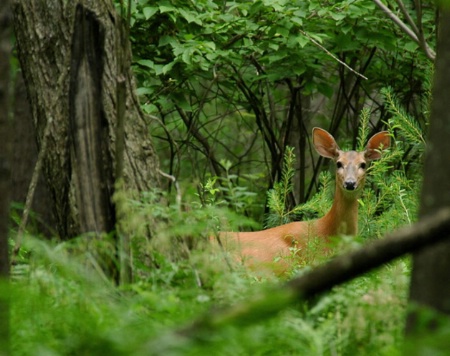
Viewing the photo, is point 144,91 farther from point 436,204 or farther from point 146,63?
point 436,204

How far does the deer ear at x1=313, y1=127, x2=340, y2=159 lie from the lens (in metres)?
9.12

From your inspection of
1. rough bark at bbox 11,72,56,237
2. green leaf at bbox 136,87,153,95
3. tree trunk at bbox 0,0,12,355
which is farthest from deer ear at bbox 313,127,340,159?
tree trunk at bbox 0,0,12,355

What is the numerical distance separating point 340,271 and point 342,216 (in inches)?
234

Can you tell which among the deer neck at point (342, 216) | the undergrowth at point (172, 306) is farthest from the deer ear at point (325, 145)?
the undergrowth at point (172, 306)

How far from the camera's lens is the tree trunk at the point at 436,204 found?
9.44ft

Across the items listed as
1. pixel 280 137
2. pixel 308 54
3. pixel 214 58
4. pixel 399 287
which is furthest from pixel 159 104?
pixel 399 287

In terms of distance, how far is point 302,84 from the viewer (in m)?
9.57

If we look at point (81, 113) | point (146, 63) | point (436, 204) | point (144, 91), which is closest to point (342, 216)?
point (144, 91)

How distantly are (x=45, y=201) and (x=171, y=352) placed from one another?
10.7 meters

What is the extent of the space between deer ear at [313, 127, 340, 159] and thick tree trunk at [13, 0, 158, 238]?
4688mm

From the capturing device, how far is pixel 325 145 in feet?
30.1

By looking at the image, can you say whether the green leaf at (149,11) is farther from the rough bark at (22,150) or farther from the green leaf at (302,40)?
the rough bark at (22,150)

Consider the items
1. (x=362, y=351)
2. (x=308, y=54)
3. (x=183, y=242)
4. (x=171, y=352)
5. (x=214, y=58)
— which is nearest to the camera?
(x=171, y=352)

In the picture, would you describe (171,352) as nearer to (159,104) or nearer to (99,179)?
(99,179)
